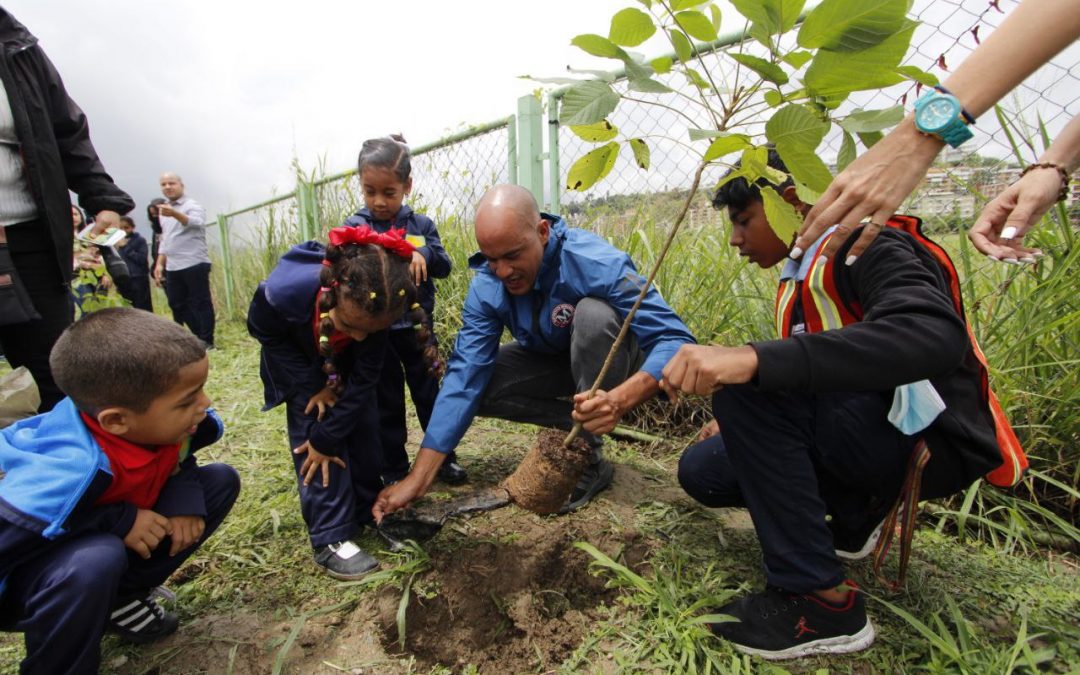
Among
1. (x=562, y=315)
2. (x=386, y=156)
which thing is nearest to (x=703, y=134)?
(x=562, y=315)

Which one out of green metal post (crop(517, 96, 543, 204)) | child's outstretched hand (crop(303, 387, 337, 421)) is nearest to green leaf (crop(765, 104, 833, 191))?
child's outstretched hand (crop(303, 387, 337, 421))

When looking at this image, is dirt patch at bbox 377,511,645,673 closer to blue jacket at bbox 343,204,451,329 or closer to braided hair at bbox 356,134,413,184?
blue jacket at bbox 343,204,451,329

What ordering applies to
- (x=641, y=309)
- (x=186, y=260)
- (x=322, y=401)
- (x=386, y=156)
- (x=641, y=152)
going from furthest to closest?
(x=186, y=260) → (x=386, y=156) → (x=641, y=309) → (x=322, y=401) → (x=641, y=152)

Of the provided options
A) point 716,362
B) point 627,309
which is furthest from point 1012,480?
point 627,309

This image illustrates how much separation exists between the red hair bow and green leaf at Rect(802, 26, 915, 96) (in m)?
1.20

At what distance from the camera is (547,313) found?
2127mm

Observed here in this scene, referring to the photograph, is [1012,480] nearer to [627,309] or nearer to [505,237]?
[627,309]

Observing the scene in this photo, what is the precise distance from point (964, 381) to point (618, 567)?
920 millimetres

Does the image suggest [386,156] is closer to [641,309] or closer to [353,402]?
[353,402]

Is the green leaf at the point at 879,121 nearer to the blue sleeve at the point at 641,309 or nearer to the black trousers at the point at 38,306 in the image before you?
the blue sleeve at the point at 641,309

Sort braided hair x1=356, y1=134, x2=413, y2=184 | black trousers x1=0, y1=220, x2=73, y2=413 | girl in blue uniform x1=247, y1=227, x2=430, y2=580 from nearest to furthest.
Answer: girl in blue uniform x1=247, y1=227, x2=430, y2=580, black trousers x1=0, y1=220, x2=73, y2=413, braided hair x1=356, y1=134, x2=413, y2=184

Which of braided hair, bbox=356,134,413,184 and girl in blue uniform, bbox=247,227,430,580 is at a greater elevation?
braided hair, bbox=356,134,413,184

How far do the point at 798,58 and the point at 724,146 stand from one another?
190 millimetres

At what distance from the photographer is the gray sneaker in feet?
5.42
